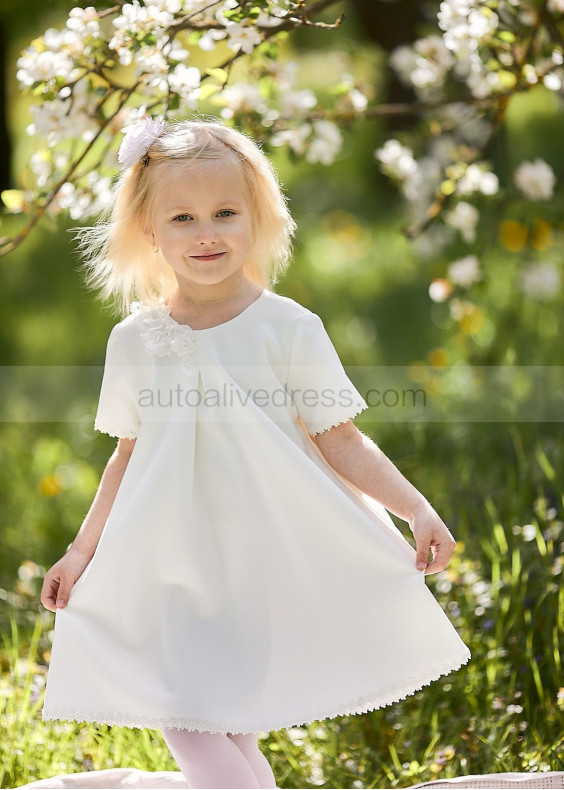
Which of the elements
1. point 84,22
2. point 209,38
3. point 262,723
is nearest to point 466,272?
point 209,38

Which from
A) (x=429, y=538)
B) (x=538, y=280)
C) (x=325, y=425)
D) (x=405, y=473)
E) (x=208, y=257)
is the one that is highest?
(x=208, y=257)

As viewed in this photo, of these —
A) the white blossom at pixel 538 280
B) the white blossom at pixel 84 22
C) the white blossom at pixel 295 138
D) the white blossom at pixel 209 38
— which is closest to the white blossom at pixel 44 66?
A: the white blossom at pixel 84 22

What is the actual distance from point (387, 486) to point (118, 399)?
54 cm

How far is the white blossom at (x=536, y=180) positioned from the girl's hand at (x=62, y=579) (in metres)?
2.15

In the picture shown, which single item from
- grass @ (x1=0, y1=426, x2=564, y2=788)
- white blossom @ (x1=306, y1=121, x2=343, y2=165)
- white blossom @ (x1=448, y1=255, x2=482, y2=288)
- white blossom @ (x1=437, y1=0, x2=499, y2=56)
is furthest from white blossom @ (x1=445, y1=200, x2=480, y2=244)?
grass @ (x1=0, y1=426, x2=564, y2=788)

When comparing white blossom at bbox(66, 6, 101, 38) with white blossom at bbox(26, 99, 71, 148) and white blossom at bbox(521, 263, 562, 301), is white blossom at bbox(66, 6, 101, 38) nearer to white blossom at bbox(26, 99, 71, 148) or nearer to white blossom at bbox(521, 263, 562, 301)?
white blossom at bbox(26, 99, 71, 148)

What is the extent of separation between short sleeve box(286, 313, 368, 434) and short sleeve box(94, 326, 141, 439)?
1.00ft

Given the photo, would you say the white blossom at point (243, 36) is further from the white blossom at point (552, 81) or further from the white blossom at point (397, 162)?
the white blossom at point (397, 162)

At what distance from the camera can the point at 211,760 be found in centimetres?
182

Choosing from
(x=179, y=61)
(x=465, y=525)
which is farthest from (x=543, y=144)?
(x=179, y=61)

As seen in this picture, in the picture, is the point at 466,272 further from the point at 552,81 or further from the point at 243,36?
the point at 243,36

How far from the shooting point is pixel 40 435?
426 cm

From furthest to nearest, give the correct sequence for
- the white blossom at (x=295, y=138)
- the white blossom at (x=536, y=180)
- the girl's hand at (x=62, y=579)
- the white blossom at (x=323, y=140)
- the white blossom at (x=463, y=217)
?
the white blossom at (x=536, y=180) → the white blossom at (x=463, y=217) → the white blossom at (x=323, y=140) → the white blossom at (x=295, y=138) → the girl's hand at (x=62, y=579)

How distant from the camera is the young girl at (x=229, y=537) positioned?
6.02 ft
